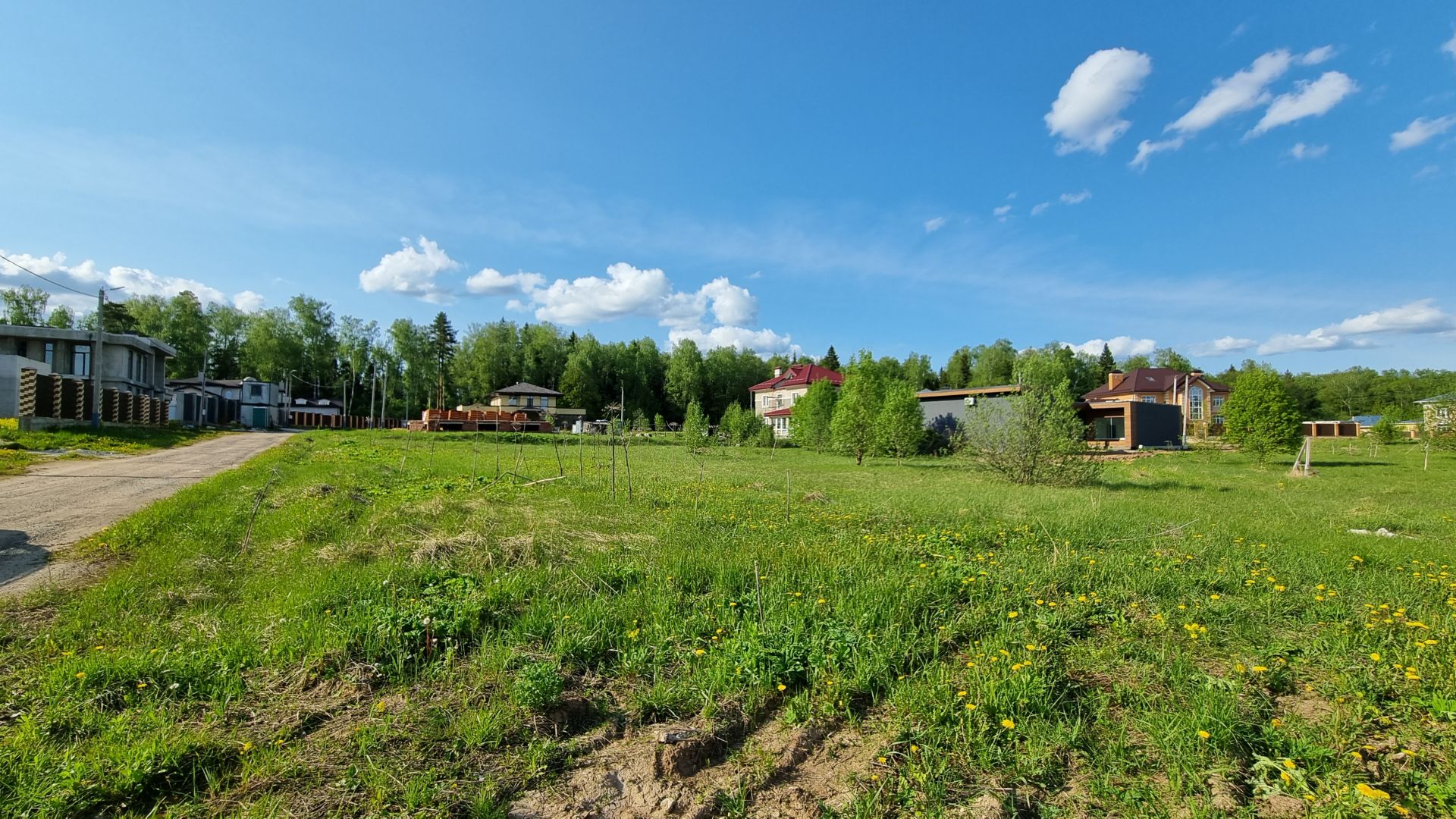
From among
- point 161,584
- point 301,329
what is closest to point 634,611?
point 161,584

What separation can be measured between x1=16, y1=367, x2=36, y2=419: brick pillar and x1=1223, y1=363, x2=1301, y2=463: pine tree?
5599cm

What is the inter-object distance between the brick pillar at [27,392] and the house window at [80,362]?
13.1m

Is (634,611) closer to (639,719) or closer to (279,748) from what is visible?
(639,719)

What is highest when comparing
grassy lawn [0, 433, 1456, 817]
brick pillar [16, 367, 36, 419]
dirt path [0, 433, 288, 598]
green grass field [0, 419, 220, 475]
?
brick pillar [16, 367, 36, 419]

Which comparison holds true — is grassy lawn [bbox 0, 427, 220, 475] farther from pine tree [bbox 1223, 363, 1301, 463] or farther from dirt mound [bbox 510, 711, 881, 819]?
pine tree [bbox 1223, 363, 1301, 463]

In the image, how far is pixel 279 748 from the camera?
346cm

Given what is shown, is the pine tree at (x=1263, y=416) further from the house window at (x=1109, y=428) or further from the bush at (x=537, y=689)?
the bush at (x=537, y=689)

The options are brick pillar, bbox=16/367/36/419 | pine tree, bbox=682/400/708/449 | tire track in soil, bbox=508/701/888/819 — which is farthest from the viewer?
pine tree, bbox=682/400/708/449

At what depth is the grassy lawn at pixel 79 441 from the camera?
651 inches

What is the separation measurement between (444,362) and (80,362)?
134 ft

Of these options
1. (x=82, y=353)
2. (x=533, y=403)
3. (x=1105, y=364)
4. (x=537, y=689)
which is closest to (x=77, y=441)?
(x=82, y=353)

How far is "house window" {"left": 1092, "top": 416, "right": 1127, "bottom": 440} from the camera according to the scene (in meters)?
45.4

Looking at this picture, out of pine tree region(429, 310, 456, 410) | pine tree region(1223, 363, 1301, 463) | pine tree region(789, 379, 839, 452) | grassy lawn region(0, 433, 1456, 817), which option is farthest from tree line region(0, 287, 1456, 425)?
grassy lawn region(0, 433, 1456, 817)

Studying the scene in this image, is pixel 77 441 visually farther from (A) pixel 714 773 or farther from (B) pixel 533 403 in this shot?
(B) pixel 533 403
